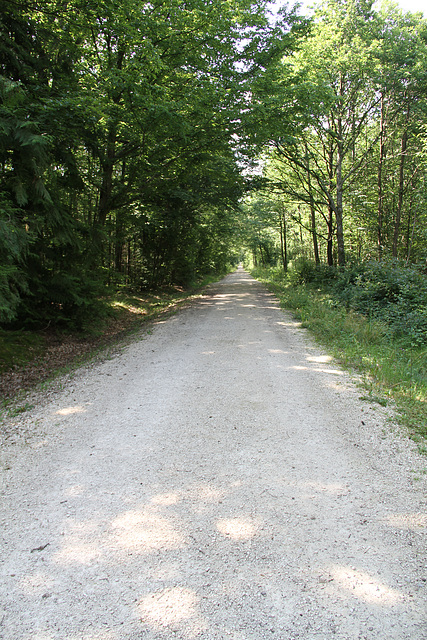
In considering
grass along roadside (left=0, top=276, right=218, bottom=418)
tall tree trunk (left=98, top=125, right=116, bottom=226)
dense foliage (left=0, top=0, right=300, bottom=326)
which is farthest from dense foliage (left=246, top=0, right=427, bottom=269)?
grass along roadside (left=0, top=276, right=218, bottom=418)

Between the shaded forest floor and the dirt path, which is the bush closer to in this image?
the dirt path

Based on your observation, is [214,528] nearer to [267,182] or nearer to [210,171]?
[210,171]

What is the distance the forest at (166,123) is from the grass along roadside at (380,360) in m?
1.78

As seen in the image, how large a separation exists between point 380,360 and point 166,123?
767 centimetres

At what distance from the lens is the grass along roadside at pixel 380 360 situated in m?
4.38

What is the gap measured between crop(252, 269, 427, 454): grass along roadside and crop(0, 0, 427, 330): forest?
178 cm

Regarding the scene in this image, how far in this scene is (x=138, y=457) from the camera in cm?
346

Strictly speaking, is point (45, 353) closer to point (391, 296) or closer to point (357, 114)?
point (391, 296)

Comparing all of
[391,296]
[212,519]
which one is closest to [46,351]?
[212,519]

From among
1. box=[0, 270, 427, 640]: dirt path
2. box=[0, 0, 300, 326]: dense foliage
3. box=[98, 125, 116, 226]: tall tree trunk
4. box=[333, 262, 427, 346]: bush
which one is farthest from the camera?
box=[98, 125, 116, 226]: tall tree trunk

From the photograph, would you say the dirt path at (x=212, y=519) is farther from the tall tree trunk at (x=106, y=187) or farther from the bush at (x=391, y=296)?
the tall tree trunk at (x=106, y=187)

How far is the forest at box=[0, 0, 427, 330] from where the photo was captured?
22.2 ft

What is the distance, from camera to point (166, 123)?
8945 millimetres

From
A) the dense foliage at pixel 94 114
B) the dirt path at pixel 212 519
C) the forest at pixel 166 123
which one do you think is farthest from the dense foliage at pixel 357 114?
the dirt path at pixel 212 519
